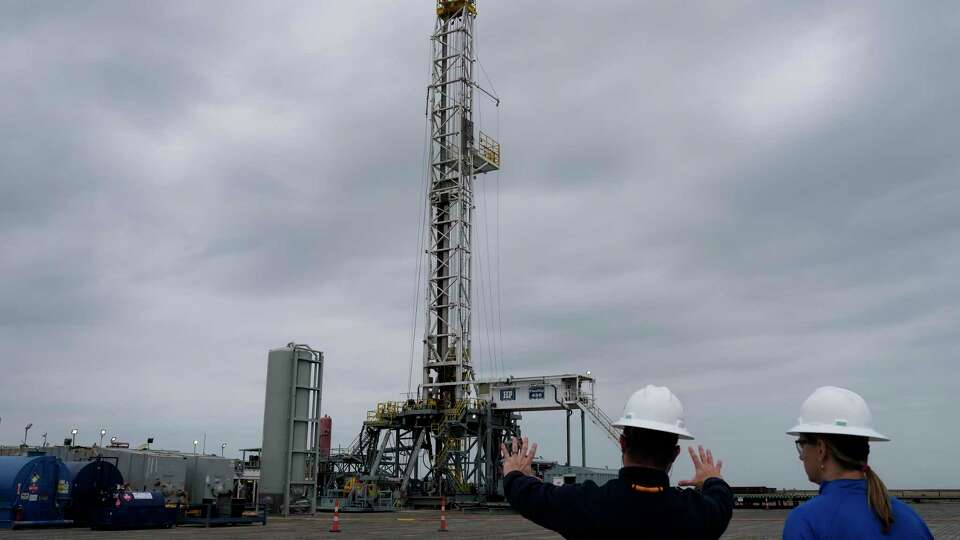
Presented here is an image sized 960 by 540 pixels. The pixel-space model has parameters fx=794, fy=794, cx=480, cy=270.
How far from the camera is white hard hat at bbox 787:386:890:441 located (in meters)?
3.31

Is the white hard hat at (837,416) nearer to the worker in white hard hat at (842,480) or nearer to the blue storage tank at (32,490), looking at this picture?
the worker in white hard hat at (842,480)

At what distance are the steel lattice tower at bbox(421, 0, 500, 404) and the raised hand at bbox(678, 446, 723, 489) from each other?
43908 millimetres

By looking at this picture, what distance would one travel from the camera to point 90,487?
75.8 feet

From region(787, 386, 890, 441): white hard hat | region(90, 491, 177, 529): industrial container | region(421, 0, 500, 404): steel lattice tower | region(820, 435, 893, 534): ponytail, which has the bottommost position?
region(90, 491, 177, 529): industrial container

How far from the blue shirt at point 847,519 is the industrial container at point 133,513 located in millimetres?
23086

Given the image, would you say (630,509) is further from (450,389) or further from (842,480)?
(450,389)

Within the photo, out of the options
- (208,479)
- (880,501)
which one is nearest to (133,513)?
(208,479)

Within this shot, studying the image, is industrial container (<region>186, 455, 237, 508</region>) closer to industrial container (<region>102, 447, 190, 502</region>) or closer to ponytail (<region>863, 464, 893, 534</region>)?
industrial container (<region>102, 447, 190, 502</region>)

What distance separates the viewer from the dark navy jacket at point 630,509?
3047 mm

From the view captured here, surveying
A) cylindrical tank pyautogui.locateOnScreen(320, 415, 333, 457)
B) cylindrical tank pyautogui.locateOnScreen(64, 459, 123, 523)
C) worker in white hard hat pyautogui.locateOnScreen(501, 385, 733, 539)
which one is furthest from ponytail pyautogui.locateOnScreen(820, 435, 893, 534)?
cylindrical tank pyautogui.locateOnScreen(320, 415, 333, 457)

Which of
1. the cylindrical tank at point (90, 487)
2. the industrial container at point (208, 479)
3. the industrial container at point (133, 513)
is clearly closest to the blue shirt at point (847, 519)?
the industrial container at point (133, 513)

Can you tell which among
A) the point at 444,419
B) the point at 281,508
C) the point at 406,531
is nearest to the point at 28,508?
the point at 281,508

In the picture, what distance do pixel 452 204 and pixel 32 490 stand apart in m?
32.8

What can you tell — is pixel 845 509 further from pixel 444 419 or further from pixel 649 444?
pixel 444 419
